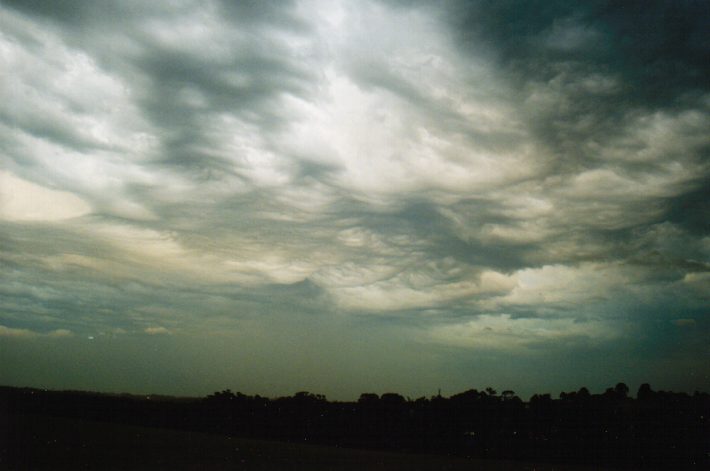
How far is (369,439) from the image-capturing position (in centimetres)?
6606

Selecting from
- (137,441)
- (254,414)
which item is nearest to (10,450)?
(137,441)

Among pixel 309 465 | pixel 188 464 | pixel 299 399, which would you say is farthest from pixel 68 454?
pixel 299 399

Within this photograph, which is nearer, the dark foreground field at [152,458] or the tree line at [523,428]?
the dark foreground field at [152,458]

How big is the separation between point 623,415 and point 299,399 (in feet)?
289

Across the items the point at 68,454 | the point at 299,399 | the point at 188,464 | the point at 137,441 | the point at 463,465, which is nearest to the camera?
the point at 188,464

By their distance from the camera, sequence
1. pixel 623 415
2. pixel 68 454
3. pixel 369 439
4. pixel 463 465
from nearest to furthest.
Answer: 1. pixel 68 454
2. pixel 463 465
3. pixel 623 415
4. pixel 369 439

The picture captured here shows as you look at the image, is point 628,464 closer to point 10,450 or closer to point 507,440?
point 507,440

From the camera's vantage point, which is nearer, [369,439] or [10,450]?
[10,450]

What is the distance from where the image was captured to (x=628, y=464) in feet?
148

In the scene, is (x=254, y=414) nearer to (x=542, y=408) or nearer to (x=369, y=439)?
(x=369, y=439)

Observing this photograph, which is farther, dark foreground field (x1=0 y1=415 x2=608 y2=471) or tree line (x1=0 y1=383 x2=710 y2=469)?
tree line (x1=0 y1=383 x2=710 y2=469)

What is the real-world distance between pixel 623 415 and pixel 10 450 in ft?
200

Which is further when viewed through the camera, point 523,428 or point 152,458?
point 523,428

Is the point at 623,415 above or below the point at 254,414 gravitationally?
above
